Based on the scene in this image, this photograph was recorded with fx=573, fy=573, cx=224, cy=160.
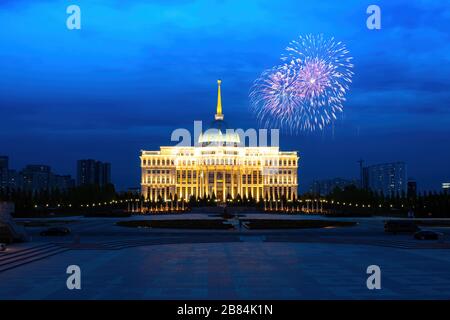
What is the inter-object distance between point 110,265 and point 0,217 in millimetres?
12681

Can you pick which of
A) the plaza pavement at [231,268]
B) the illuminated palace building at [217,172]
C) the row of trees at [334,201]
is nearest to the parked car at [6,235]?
the plaza pavement at [231,268]

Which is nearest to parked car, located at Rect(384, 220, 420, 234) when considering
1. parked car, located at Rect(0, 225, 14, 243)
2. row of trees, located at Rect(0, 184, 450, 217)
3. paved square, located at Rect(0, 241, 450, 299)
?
paved square, located at Rect(0, 241, 450, 299)

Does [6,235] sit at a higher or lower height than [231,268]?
higher

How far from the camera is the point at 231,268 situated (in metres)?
25.2

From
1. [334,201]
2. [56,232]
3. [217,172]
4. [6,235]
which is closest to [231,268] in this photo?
[6,235]

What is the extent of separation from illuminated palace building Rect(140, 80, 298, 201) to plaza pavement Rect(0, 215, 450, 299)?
353 ft

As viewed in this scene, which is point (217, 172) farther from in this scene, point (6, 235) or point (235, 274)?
point (235, 274)

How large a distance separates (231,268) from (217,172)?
123530 millimetres

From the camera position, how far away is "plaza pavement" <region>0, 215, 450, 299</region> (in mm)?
19234

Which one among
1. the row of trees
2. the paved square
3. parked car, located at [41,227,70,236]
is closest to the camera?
the paved square

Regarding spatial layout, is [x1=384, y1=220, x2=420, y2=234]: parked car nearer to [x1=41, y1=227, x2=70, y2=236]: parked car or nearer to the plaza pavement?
the plaza pavement
